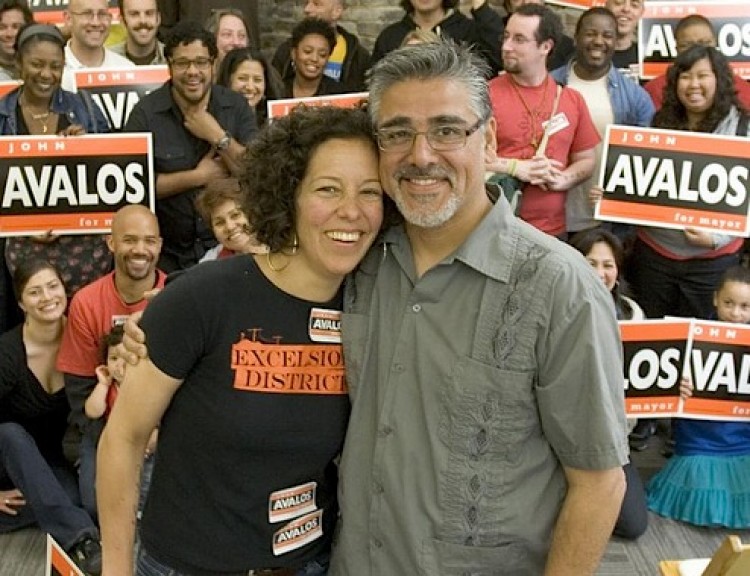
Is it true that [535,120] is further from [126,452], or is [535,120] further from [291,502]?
[126,452]

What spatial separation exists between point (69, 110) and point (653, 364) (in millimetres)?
2504

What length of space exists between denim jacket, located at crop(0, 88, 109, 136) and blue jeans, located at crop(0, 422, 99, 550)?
→ 1.23 meters

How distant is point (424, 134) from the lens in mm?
1823

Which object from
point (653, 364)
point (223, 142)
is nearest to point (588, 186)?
point (653, 364)

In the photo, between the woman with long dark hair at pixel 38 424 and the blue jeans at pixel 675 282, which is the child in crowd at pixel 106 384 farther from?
the blue jeans at pixel 675 282

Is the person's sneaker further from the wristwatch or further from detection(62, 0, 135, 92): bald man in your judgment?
detection(62, 0, 135, 92): bald man

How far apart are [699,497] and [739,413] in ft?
1.11

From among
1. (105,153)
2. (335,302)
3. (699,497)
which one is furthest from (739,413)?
(105,153)

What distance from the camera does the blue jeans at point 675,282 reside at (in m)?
4.23

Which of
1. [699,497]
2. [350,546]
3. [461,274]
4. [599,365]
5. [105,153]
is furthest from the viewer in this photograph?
[105,153]

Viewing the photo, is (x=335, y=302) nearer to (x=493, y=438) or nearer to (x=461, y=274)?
(x=461, y=274)

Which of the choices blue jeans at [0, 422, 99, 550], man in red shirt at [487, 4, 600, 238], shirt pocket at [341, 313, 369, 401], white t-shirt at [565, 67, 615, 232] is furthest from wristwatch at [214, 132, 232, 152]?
shirt pocket at [341, 313, 369, 401]

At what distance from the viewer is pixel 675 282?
4.26 metres

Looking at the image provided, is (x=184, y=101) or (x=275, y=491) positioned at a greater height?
(x=184, y=101)
